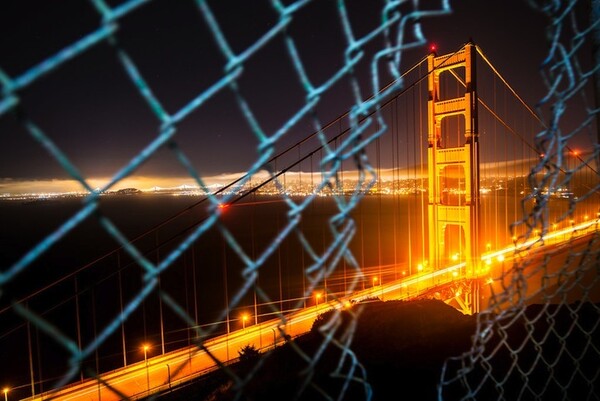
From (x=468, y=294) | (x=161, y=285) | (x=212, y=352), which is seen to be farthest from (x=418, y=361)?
(x=161, y=285)

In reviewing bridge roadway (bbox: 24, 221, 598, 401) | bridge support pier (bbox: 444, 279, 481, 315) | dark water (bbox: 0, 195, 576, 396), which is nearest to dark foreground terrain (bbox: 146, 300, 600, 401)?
bridge roadway (bbox: 24, 221, 598, 401)

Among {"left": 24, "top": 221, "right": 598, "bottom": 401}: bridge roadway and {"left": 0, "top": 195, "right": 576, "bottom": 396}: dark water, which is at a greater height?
{"left": 24, "top": 221, "right": 598, "bottom": 401}: bridge roadway

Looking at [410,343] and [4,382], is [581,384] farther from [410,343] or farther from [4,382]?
[4,382]

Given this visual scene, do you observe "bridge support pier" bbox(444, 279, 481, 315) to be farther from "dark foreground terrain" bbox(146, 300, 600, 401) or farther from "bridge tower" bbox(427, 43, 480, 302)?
"dark foreground terrain" bbox(146, 300, 600, 401)

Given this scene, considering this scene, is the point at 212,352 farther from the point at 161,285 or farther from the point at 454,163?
the point at 161,285

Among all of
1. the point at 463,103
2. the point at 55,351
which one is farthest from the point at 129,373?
the point at 55,351

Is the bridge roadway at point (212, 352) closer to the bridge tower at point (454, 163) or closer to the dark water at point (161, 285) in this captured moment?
the bridge tower at point (454, 163)

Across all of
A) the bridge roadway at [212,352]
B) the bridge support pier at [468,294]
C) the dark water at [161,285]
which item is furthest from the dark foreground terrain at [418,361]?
the dark water at [161,285]
